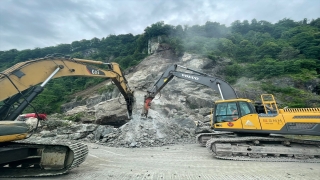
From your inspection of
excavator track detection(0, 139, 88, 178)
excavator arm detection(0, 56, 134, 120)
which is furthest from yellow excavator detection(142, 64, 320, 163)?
excavator arm detection(0, 56, 134, 120)

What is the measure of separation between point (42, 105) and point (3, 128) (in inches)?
1091

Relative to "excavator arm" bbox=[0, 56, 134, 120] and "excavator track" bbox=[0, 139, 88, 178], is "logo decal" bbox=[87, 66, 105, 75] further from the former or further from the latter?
"excavator track" bbox=[0, 139, 88, 178]

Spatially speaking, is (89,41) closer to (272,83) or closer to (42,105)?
(42,105)

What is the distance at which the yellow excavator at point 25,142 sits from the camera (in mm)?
4461

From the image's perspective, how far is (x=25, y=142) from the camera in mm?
4867

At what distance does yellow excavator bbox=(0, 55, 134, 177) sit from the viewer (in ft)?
14.6

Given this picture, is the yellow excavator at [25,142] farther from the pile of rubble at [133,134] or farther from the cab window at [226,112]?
the cab window at [226,112]

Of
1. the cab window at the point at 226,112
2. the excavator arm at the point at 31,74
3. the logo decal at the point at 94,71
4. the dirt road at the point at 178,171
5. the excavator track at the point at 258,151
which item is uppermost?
the logo decal at the point at 94,71

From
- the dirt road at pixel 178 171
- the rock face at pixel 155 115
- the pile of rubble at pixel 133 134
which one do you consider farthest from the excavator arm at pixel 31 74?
the rock face at pixel 155 115

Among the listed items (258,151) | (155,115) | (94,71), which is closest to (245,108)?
(258,151)

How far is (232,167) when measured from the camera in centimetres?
538

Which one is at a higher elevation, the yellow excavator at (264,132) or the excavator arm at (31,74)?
the excavator arm at (31,74)

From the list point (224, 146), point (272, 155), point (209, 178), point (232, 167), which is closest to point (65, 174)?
point (209, 178)

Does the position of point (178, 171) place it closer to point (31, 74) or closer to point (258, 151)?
point (258, 151)
